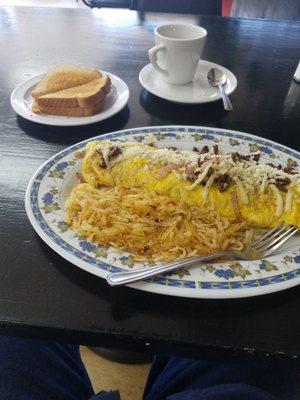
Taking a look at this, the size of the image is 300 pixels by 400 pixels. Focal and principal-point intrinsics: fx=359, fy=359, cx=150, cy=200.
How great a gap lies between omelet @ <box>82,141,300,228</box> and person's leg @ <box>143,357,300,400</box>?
340mm

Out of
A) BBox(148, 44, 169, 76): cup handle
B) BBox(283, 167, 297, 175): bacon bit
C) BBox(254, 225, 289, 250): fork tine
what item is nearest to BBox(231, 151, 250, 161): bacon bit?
BBox(283, 167, 297, 175): bacon bit

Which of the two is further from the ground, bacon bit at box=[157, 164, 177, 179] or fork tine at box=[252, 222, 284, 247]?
bacon bit at box=[157, 164, 177, 179]

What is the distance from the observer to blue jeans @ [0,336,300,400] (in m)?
0.77

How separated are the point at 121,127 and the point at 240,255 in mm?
656

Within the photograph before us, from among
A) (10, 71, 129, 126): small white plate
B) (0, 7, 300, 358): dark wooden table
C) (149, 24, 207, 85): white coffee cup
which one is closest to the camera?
(0, 7, 300, 358): dark wooden table

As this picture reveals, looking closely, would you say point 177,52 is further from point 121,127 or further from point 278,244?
point 278,244

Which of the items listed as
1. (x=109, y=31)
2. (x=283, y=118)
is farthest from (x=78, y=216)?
(x=109, y=31)

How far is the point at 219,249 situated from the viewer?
0.80m

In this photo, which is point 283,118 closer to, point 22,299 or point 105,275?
point 105,275

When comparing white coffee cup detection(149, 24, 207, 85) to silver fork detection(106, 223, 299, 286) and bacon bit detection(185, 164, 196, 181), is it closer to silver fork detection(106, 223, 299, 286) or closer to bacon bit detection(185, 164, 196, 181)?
bacon bit detection(185, 164, 196, 181)

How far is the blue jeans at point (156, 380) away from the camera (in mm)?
772

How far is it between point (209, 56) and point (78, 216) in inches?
48.1

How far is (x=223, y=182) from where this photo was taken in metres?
0.88

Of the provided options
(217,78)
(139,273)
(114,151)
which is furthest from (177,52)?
(139,273)
